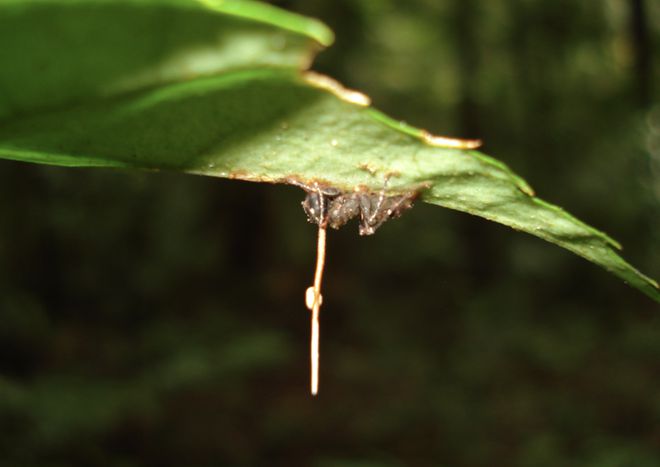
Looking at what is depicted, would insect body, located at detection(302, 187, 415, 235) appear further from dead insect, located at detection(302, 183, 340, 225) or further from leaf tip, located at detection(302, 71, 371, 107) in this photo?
leaf tip, located at detection(302, 71, 371, 107)

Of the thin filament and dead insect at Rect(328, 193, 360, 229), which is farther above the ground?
dead insect at Rect(328, 193, 360, 229)

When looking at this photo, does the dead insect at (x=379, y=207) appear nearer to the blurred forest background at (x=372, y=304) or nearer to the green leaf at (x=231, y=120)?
the green leaf at (x=231, y=120)

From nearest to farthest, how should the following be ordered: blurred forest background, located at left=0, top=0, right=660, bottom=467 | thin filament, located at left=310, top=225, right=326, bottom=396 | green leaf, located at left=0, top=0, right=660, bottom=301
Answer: green leaf, located at left=0, top=0, right=660, bottom=301, thin filament, located at left=310, top=225, right=326, bottom=396, blurred forest background, located at left=0, top=0, right=660, bottom=467

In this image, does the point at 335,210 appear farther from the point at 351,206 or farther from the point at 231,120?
the point at 231,120

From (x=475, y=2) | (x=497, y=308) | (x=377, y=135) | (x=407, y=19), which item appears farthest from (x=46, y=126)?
(x=407, y=19)

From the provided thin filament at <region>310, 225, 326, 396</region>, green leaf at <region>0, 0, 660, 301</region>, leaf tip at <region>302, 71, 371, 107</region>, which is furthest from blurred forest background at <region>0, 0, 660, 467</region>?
leaf tip at <region>302, 71, 371, 107</region>

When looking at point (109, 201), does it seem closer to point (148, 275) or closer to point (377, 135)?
point (148, 275)

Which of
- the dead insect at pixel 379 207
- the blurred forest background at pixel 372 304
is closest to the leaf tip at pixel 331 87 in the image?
the dead insect at pixel 379 207

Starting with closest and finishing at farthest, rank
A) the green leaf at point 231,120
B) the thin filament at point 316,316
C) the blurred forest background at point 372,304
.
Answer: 1. the green leaf at point 231,120
2. the thin filament at point 316,316
3. the blurred forest background at point 372,304
